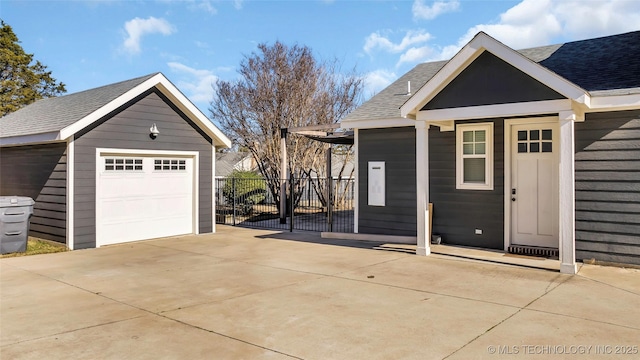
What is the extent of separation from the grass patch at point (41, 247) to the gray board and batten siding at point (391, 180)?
6518 millimetres

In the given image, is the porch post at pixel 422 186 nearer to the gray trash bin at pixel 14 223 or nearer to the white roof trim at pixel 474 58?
the white roof trim at pixel 474 58

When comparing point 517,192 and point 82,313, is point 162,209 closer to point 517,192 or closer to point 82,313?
point 82,313

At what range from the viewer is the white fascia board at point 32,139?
8.89 m

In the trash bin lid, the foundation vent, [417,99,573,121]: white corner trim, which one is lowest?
the foundation vent

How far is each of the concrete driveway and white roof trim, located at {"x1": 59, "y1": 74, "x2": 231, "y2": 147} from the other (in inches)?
107

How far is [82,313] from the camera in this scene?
4.85 m

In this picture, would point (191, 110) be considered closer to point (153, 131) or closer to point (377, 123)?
point (153, 131)

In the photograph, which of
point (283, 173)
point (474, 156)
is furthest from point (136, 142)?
point (474, 156)

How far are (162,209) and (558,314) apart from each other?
8.81 m

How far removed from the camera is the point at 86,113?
9211mm

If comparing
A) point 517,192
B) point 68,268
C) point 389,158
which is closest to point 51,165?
point 68,268

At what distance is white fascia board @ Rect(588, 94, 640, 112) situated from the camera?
21.8 feet

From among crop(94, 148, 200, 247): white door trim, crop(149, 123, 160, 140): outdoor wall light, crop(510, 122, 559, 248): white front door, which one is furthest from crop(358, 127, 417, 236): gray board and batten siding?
crop(149, 123, 160, 140): outdoor wall light

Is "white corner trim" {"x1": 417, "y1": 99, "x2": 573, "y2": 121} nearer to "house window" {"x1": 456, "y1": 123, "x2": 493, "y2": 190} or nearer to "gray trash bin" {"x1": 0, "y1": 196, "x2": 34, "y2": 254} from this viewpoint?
"house window" {"x1": 456, "y1": 123, "x2": 493, "y2": 190}
